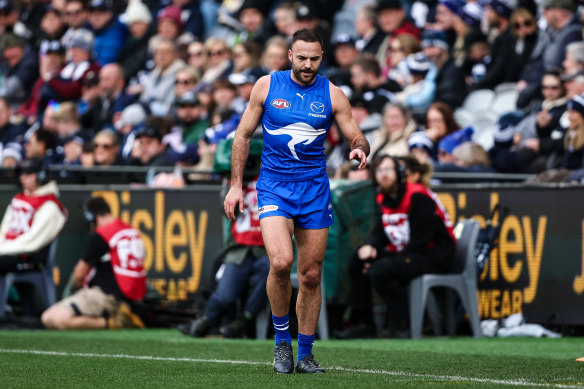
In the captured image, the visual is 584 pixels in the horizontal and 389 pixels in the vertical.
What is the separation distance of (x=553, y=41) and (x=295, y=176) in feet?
27.5

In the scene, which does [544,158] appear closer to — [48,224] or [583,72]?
[583,72]

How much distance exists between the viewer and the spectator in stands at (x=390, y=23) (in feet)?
55.9

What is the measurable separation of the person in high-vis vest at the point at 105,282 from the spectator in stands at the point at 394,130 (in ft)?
10.4

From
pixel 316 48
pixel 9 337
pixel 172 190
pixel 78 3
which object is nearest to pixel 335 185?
pixel 172 190

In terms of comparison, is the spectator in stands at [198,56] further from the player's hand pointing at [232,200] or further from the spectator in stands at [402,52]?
the player's hand pointing at [232,200]

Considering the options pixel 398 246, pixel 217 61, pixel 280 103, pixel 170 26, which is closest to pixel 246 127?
pixel 280 103

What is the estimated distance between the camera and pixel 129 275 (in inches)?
526

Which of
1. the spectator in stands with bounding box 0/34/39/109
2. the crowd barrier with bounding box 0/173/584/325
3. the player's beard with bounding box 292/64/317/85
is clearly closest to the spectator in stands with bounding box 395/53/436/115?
the crowd barrier with bounding box 0/173/584/325

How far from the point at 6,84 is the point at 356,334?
42.6 feet

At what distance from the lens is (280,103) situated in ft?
25.5

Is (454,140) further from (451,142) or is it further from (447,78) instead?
(447,78)

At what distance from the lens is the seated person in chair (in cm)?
1170

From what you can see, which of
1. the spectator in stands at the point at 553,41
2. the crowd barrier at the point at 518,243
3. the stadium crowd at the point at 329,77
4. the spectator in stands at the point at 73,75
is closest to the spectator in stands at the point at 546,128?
the stadium crowd at the point at 329,77

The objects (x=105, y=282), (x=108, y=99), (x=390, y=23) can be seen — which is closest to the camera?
(x=105, y=282)
